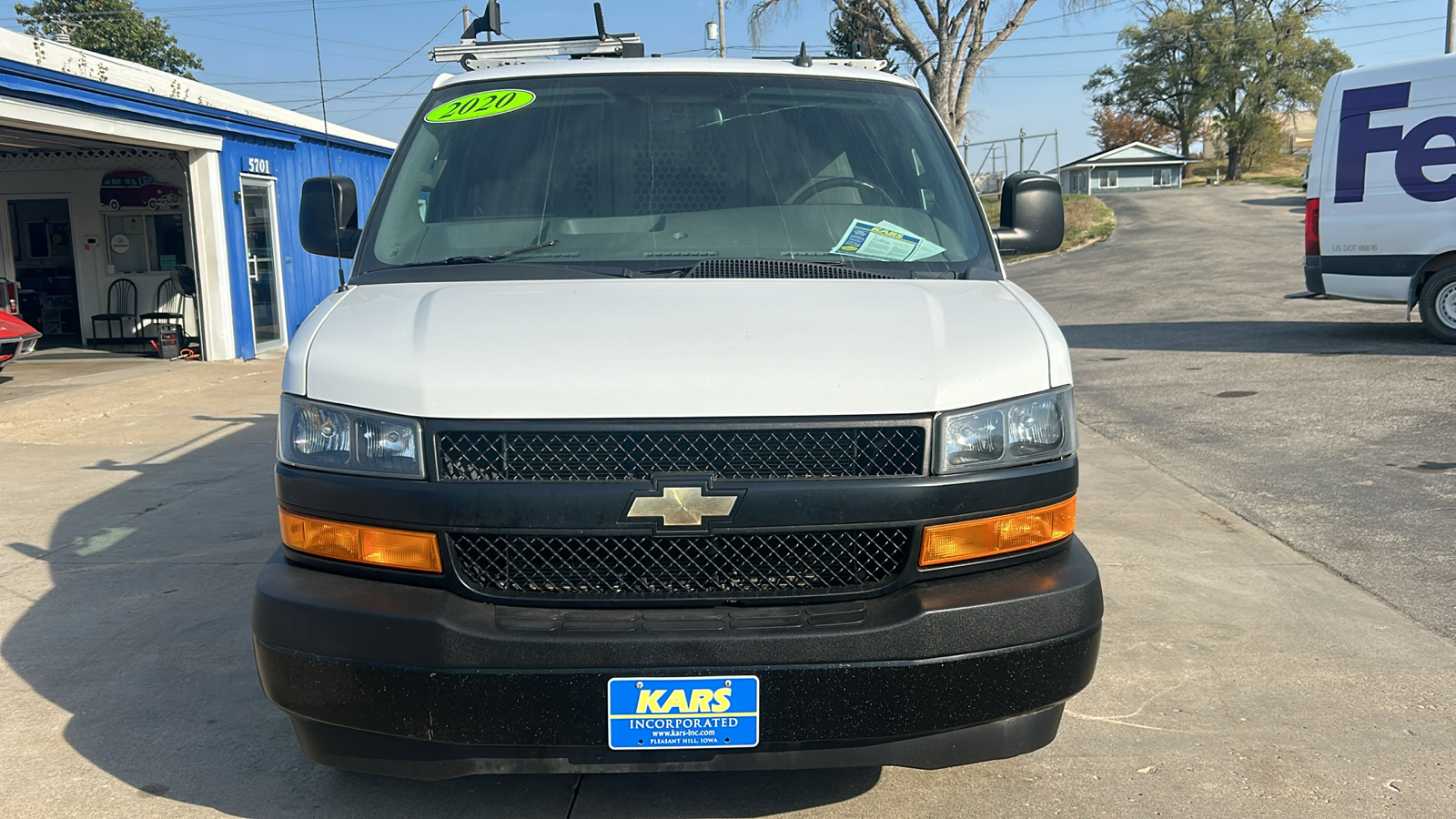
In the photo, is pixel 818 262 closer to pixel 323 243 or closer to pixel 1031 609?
pixel 1031 609

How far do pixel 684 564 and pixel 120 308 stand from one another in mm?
17892

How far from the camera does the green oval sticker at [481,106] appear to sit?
13.1ft

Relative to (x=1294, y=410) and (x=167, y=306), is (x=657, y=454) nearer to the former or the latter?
(x=1294, y=410)

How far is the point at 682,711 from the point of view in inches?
102

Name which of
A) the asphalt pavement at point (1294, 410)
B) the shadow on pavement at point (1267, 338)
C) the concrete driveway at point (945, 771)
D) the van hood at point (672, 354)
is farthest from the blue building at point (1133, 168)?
the van hood at point (672, 354)

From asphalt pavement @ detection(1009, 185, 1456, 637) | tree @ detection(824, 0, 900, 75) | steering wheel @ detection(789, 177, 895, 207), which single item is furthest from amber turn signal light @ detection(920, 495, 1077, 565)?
tree @ detection(824, 0, 900, 75)

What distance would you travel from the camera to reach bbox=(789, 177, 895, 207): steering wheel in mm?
3854

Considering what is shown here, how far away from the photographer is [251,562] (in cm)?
569

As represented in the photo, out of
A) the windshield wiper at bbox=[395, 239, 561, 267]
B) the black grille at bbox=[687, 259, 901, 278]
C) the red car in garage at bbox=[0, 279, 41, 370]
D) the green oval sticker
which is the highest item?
the green oval sticker

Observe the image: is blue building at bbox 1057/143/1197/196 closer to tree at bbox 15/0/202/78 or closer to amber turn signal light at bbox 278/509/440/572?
tree at bbox 15/0/202/78

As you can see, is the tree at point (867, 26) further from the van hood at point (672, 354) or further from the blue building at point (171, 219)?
the van hood at point (672, 354)

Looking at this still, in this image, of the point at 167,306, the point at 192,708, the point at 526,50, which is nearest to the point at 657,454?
the point at 192,708

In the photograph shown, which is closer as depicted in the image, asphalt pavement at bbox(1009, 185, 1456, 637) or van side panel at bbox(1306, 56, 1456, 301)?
asphalt pavement at bbox(1009, 185, 1456, 637)

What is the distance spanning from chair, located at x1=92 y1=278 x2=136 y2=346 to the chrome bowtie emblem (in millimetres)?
17650
